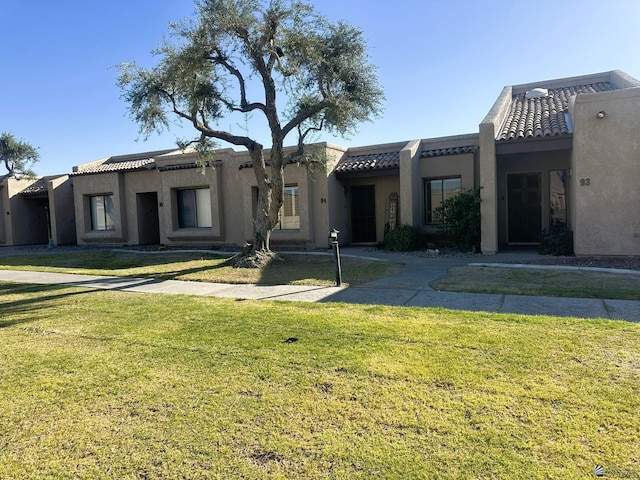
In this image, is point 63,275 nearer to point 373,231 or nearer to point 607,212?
point 373,231

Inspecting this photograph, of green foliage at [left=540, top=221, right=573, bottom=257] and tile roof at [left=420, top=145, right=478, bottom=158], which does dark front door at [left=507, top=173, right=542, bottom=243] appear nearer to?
tile roof at [left=420, top=145, right=478, bottom=158]

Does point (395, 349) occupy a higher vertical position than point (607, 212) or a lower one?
lower

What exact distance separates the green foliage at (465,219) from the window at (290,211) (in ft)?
19.3

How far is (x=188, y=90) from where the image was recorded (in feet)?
43.0

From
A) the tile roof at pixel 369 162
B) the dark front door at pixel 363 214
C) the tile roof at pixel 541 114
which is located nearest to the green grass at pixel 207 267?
the tile roof at pixel 369 162

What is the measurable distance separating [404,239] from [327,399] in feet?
40.2

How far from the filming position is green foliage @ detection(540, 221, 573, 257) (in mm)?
13375

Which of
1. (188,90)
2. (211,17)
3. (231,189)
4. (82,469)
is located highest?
(211,17)

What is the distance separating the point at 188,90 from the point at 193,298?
695 cm

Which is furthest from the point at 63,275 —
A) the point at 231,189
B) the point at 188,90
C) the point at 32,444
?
the point at 32,444

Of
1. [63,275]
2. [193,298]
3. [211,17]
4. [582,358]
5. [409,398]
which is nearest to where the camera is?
[409,398]

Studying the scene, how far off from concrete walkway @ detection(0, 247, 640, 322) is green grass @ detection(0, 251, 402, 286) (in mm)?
557

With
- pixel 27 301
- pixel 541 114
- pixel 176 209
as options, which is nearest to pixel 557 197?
pixel 541 114

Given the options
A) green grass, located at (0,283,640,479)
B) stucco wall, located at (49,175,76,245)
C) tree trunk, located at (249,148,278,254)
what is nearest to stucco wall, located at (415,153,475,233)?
tree trunk, located at (249,148,278,254)
